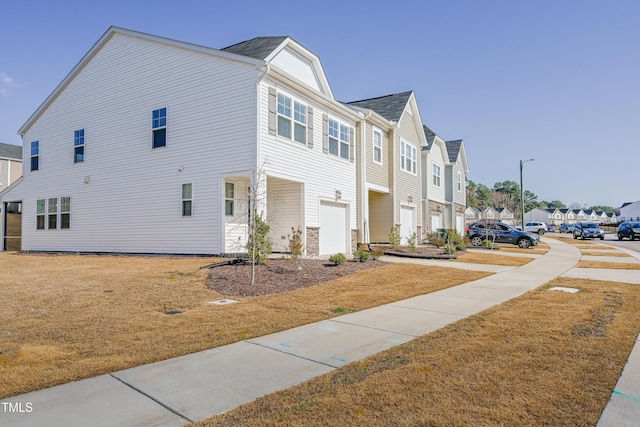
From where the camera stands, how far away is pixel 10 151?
3294 cm

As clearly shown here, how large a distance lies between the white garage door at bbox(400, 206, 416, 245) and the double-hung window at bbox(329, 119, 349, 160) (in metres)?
6.47

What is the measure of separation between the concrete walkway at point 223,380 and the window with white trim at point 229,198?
8.61m

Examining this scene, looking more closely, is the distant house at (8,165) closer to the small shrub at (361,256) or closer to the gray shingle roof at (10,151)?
the gray shingle roof at (10,151)

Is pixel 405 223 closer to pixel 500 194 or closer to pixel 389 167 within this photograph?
pixel 389 167

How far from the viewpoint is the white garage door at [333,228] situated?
16.7m

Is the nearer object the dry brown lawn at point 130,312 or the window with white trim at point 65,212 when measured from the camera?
the dry brown lawn at point 130,312

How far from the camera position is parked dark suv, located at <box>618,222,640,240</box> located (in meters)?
36.2

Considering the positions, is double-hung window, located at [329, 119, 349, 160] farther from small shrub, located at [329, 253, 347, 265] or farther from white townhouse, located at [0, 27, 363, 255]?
small shrub, located at [329, 253, 347, 265]

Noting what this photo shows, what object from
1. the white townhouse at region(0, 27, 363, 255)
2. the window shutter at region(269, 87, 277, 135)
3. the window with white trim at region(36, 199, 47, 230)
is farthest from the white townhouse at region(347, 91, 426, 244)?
the window with white trim at region(36, 199, 47, 230)

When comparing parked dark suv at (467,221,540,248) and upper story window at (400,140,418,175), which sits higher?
upper story window at (400,140,418,175)

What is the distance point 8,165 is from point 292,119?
3003cm

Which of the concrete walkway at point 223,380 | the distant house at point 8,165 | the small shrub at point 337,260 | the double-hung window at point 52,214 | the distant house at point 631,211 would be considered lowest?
the concrete walkway at point 223,380

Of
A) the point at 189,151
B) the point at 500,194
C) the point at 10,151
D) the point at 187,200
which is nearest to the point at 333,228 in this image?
the point at 187,200

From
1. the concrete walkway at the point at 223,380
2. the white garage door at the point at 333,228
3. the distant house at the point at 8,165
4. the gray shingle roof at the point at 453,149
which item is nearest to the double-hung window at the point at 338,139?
the white garage door at the point at 333,228
